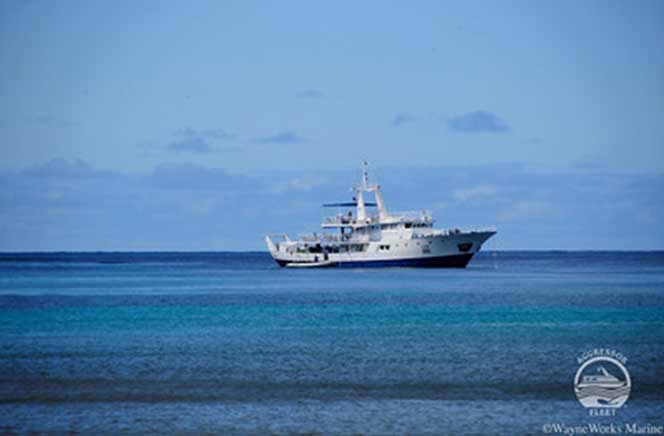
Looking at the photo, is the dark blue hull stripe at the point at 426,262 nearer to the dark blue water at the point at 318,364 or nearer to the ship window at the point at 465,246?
the ship window at the point at 465,246

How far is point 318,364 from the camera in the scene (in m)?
28.6

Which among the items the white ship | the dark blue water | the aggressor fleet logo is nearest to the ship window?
the white ship

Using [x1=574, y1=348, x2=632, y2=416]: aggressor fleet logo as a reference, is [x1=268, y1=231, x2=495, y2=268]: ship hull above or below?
above

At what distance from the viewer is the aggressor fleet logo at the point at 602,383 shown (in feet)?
71.2

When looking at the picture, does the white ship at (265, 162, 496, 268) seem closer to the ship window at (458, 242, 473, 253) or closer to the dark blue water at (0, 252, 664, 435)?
the ship window at (458, 242, 473, 253)

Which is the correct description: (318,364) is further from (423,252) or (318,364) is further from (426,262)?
(426,262)

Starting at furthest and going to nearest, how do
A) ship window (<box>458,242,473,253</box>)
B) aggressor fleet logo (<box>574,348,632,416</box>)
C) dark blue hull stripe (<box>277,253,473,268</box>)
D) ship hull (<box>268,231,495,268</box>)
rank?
dark blue hull stripe (<box>277,253,473,268</box>), ship window (<box>458,242,473,253</box>), ship hull (<box>268,231,495,268</box>), aggressor fleet logo (<box>574,348,632,416</box>)

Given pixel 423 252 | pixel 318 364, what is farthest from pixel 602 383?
pixel 423 252

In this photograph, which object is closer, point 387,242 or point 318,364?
point 318,364

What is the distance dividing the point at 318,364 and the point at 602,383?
8.28m

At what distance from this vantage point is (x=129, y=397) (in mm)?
23359

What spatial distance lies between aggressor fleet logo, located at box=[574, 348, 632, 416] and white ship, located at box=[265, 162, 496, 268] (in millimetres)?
63622

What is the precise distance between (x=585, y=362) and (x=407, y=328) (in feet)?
38.8

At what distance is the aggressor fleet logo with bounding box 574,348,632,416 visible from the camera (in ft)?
71.2
